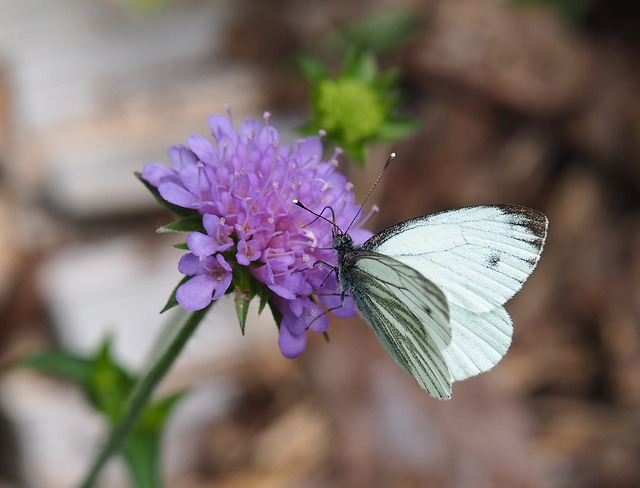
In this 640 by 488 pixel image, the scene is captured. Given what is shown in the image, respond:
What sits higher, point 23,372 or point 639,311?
point 639,311

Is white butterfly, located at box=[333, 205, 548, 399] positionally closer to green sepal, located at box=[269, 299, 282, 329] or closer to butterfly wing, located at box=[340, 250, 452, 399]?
butterfly wing, located at box=[340, 250, 452, 399]

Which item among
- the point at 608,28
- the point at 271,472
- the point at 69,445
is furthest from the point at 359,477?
the point at 608,28

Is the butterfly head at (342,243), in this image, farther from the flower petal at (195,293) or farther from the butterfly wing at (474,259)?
the flower petal at (195,293)

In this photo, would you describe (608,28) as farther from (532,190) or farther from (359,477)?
(359,477)

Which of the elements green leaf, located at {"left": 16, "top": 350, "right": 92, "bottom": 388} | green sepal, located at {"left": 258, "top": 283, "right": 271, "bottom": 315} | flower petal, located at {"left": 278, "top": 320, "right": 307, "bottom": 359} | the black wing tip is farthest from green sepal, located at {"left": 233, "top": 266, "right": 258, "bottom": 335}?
green leaf, located at {"left": 16, "top": 350, "right": 92, "bottom": 388}

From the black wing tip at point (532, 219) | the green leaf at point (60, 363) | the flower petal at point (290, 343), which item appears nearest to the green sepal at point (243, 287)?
the flower petal at point (290, 343)

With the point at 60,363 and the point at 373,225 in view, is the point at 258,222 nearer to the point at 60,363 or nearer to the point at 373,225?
the point at 60,363
